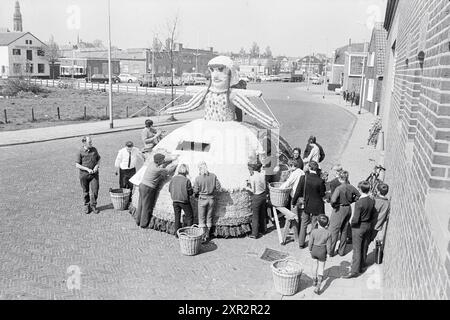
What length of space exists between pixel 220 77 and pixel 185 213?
154 inches

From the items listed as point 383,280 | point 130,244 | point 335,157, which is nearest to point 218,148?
point 130,244

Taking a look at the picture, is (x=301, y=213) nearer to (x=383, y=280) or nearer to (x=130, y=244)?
(x=383, y=280)

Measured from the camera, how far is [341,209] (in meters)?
9.27

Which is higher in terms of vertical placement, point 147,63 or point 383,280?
point 147,63

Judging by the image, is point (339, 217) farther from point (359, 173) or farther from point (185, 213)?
point (359, 173)

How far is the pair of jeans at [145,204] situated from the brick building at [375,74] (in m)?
26.3

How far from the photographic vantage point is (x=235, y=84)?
12.3 meters

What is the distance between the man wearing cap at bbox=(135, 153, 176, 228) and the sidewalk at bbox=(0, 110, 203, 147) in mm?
12989

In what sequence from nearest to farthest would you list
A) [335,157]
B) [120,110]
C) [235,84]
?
1. [235,84]
2. [335,157]
3. [120,110]

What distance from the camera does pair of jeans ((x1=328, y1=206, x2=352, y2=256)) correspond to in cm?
929

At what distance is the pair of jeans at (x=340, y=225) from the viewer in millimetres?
9289

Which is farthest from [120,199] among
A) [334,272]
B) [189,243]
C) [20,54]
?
[20,54]

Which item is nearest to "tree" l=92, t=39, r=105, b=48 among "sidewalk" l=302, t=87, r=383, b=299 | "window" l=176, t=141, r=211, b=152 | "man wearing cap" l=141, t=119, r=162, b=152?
"sidewalk" l=302, t=87, r=383, b=299

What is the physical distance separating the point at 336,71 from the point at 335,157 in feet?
207
